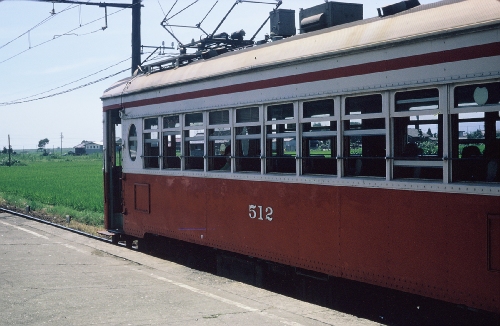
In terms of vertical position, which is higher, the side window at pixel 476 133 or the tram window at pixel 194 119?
the tram window at pixel 194 119

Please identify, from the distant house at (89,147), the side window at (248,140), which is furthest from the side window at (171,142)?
the distant house at (89,147)

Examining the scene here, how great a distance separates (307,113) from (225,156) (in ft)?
5.73

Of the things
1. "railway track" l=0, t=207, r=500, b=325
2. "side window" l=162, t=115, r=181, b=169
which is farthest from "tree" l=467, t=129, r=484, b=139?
"side window" l=162, t=115, r=181, b=169

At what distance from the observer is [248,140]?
7906 millimetres

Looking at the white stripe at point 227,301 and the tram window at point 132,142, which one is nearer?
the white stripe at point 227,301

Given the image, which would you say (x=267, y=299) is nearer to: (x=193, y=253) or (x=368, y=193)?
(x=368, y=193)

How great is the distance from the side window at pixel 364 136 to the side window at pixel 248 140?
1452 mm

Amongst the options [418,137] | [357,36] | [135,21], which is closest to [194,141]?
[357,36]

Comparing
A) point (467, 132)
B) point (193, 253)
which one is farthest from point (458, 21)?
point (193, 253)

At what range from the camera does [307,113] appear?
22.8 ft

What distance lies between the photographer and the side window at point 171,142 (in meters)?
9.46

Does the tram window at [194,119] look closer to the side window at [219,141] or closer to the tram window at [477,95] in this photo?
the side window at [219,141]

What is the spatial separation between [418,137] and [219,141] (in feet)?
10.6

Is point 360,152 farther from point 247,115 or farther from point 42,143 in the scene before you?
point 42,143
